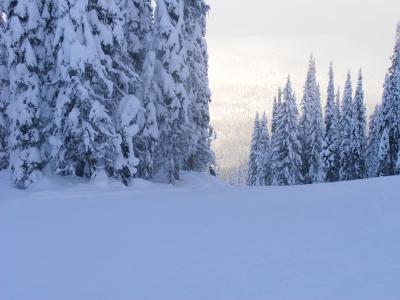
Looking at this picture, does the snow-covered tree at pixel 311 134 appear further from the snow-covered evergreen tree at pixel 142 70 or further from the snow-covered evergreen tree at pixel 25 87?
the snow-covered evergreen tree at pixel 25 87

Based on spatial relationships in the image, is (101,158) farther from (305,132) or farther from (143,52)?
(305,132)

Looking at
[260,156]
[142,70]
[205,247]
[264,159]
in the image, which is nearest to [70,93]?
[142,70]

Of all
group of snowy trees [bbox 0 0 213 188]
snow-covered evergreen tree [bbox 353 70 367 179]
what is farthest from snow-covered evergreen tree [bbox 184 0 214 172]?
snow-covered evergreen tree [bbox 353 70 367 179]

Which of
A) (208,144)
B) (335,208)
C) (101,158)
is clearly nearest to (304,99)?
(208,144)

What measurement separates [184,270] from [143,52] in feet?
57.9

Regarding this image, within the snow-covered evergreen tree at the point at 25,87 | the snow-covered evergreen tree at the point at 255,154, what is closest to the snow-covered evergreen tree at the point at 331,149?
the snow-covered evergreen tree at the point at 255,154

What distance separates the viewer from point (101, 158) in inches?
701

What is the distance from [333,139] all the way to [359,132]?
290cm

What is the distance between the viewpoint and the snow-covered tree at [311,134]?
182 feet

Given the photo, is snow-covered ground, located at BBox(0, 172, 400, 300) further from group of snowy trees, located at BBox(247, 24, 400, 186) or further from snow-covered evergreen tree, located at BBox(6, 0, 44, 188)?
group of snowy trees, located at BBox(247, 24, 400, 186)

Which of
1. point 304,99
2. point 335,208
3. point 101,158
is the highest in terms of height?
point 304,99

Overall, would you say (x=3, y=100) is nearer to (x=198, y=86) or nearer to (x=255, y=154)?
(x=198, y=86)

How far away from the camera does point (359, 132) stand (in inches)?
1924

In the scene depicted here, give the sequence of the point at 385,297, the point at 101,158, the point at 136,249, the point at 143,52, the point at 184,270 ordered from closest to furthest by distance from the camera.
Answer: the point at 385,297
the point at 184,270
the point at 136,249
the point at 101,158
the point at 143,52
